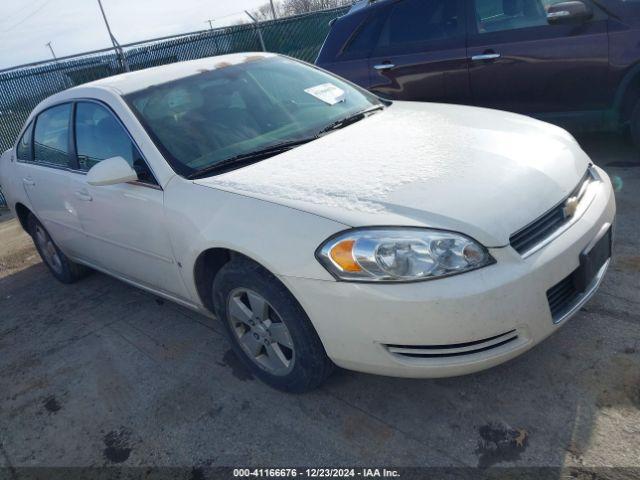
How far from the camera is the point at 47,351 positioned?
362 centimetres

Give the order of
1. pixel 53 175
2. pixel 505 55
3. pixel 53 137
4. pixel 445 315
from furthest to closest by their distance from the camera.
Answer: pixel 505 55 < pixel 53 137 < pixel 53 175 < pixel 445 315

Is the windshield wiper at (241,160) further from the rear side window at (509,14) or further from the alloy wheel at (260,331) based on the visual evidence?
the rear side window at (509,14)

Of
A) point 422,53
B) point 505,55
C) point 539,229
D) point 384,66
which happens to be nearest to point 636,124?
point 505,55

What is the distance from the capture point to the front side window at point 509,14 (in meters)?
4.57

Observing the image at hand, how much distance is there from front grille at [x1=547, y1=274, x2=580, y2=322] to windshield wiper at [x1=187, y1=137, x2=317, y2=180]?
1510 mm

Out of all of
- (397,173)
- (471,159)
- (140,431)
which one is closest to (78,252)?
(140,431)

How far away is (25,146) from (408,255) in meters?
3.74

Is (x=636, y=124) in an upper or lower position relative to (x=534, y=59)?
lower

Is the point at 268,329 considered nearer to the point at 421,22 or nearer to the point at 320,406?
the point at 320,406

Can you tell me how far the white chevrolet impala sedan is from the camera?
2061 mm

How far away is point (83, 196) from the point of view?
3486 millimetres

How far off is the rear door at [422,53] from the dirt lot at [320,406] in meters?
2.16

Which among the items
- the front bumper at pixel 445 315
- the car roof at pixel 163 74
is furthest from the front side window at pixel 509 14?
the front bumper at pixel 445 315

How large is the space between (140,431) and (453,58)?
4047mm
